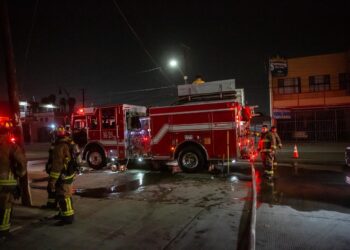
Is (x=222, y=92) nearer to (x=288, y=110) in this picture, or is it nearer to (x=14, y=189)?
(x=14, y=189)

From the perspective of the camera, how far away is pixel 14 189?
5289 millimetres

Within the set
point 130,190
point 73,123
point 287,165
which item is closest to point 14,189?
point 130,190

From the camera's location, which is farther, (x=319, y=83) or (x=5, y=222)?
(x=319, y=83)

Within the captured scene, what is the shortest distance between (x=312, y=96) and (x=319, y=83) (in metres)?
1.32

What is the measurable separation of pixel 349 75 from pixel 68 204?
94.0ft

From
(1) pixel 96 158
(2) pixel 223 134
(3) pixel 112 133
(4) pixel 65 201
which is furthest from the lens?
(1) pixel 96 158

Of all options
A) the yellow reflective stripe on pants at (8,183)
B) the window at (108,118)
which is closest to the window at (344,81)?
the window at (108,118)

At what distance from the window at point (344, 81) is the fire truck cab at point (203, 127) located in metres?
20.2

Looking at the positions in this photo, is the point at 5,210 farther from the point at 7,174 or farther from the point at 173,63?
the point at 173,63

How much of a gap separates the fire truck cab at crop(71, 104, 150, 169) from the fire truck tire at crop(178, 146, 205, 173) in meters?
1.71

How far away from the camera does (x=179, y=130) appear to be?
1219 centimetres

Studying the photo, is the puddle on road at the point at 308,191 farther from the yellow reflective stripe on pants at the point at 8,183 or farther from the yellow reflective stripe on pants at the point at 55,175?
the yellow reflective stripe on pants at the point at 8,183

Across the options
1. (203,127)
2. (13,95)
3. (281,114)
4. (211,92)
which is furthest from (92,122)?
(281,114)

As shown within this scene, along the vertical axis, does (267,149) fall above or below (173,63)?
below
